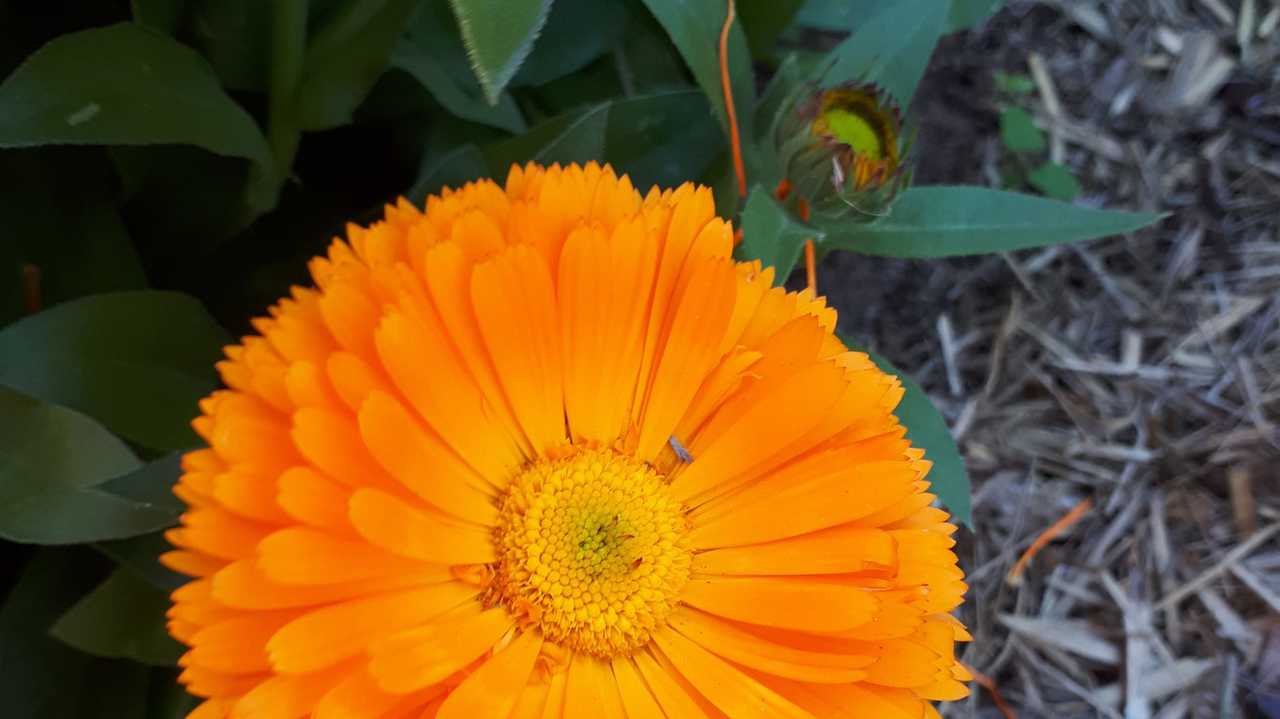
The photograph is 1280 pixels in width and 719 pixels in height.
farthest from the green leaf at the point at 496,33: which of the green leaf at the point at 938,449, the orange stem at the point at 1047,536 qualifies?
the orange stem at the point at 1047,536

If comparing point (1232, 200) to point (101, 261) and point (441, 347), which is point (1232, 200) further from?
point (101, 261)

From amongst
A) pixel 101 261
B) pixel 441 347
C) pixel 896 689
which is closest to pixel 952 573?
pixel 896 689

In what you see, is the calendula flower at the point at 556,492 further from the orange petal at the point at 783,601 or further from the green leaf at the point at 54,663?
the green leaf at the point at 54,663

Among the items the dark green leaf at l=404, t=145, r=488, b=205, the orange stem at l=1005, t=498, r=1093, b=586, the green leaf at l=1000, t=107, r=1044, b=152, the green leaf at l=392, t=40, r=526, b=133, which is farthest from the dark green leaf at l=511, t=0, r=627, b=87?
the orange stem at l=1005, t=498, r=1093, b=586

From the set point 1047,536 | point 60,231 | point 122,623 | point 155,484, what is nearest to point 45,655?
point 122,623

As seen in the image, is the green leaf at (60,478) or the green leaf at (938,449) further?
the green leaf at (938,449)

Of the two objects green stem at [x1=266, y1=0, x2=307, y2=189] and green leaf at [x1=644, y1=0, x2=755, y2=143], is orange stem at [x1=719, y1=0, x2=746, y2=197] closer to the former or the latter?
green leaf at [x1=644, y1=0, x2=755, y2=143]

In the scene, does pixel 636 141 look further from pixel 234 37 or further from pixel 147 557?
pixel 147 557
